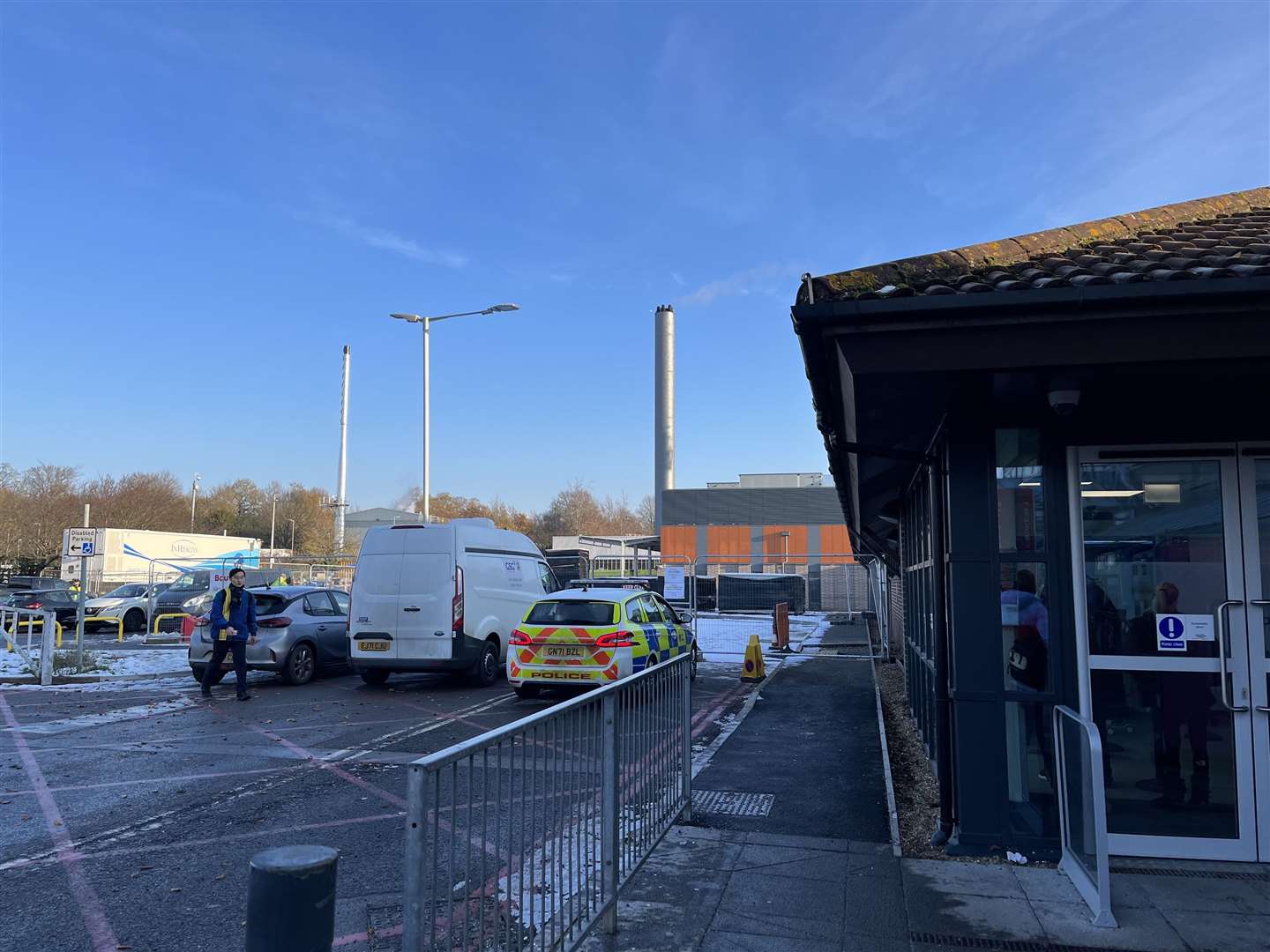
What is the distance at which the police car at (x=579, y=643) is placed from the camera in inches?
440

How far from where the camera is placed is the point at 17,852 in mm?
5492

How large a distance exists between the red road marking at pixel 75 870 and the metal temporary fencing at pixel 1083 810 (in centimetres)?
453

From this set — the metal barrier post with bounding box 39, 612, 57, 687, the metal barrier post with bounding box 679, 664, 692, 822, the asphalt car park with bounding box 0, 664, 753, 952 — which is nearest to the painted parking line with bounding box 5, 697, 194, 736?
the asphalt car park with bounding box 0, 664, 753, 952

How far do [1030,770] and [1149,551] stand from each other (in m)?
1.43

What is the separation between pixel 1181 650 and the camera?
505cm

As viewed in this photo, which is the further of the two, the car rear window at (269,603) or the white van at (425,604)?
the car rear window at (269,603)

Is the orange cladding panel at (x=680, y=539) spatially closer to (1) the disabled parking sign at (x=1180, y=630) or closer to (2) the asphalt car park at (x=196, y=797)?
(2) the asphalt car park at (x=196, y=797)

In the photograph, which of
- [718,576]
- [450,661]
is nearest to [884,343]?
[450,661]

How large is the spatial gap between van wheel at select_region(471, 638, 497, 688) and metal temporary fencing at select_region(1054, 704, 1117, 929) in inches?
384

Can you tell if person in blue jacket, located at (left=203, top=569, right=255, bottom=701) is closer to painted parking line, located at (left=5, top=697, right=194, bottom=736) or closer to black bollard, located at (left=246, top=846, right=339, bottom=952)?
painted parking line, located at (left=5, top=697, right=194, bottom=736)

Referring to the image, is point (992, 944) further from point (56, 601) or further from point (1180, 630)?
point (56, 601)

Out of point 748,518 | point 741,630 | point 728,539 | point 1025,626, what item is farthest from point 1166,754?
point 748,518

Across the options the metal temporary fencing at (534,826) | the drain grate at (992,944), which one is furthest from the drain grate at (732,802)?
the drain grate at (992,944)

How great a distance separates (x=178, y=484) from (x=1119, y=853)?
90.1 m
